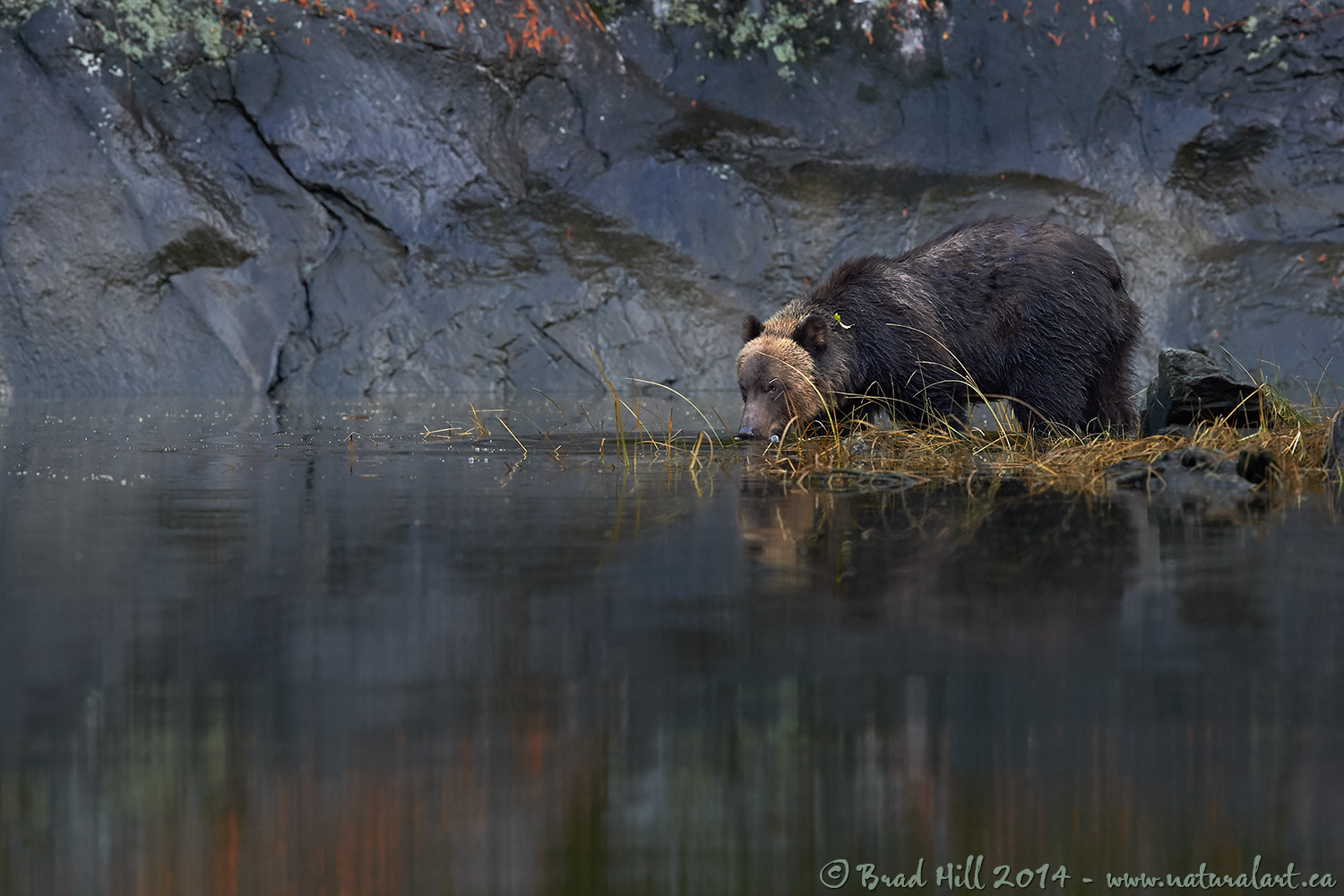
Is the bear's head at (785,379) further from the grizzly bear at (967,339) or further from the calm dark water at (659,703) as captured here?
→ the calm dark water at (659,703)

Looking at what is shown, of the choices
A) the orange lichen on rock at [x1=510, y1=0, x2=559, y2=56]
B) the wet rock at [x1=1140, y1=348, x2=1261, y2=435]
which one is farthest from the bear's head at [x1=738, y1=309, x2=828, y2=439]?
the orange lichen on rock at [x1=510, y1=0, x2=559, y2=56]

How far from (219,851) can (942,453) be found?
15.7 feet

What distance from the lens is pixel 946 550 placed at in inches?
126

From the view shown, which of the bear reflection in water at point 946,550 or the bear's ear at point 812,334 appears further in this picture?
the bear's ear at point 812,334

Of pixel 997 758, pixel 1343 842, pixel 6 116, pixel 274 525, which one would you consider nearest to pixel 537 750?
pixel 997 758

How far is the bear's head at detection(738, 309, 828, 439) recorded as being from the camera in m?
7.00

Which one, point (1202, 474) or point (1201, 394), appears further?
point (1201, 394)

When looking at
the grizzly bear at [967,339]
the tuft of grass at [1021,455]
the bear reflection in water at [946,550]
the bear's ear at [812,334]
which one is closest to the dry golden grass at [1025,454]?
the tuft of grass at [1021,455]

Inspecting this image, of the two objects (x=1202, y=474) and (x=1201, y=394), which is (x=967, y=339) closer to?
(x=1201, y=394)

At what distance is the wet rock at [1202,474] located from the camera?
14.8ft

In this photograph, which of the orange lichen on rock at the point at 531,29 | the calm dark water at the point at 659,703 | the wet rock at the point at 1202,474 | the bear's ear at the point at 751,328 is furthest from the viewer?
the orange lichen on rock at the point at 531,29

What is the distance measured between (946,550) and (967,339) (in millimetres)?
4160

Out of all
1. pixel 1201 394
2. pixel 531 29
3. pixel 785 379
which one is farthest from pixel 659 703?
pixel 531 29

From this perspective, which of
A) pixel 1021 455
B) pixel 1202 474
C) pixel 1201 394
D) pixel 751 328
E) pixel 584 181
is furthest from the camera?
pixel 584 181
